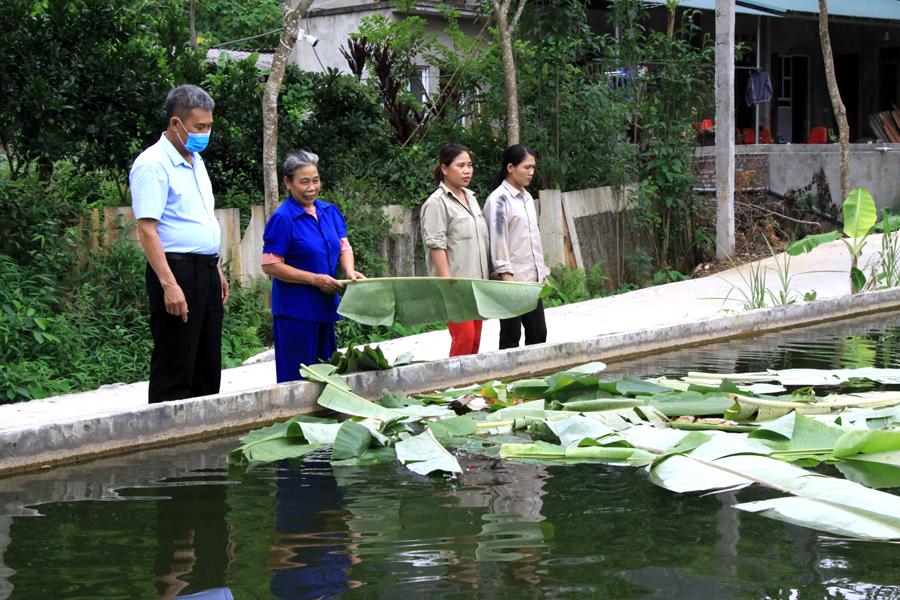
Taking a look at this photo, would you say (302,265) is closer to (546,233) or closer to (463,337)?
(463,337)

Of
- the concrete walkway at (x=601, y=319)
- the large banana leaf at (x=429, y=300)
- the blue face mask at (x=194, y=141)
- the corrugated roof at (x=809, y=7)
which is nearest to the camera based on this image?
the blue face mask at (x=194, y=141)

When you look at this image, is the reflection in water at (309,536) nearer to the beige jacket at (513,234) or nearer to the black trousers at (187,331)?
the black trousers at (187,331)

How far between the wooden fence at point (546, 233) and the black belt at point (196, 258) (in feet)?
13.5

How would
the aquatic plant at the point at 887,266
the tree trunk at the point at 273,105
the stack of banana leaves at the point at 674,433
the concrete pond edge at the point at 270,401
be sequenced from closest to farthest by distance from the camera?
the stack of banana leaves at the point at 674,433 < the concrete pond edge at the point at 270,401 < the tree trunk at the point at 273,105 < the aquatic plant at the point at 887,266

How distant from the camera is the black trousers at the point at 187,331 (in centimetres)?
638

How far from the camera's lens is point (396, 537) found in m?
4.59

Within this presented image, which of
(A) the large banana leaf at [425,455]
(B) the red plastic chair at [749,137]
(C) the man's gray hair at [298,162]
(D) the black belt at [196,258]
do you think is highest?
(B) the red plastic chair at [749,137]

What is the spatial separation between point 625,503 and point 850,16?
66.7 feet

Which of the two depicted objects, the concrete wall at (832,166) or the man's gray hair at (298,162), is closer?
the man's gray hair at (298,162)

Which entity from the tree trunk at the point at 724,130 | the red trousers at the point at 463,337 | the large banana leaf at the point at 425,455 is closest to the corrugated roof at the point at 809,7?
the tree trunk at the point at 724,130

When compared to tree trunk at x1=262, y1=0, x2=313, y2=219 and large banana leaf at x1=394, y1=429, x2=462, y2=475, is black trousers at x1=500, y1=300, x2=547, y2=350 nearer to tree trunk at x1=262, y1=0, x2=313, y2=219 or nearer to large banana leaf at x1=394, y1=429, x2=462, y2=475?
large banana leaf at x1=394, y1=429, x2=462, y2=475

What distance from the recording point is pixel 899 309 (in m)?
12.4

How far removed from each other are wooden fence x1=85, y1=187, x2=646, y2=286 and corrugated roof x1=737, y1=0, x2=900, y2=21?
8017mm

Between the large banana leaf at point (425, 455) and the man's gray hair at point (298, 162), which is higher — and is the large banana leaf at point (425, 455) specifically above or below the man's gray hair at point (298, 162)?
below
